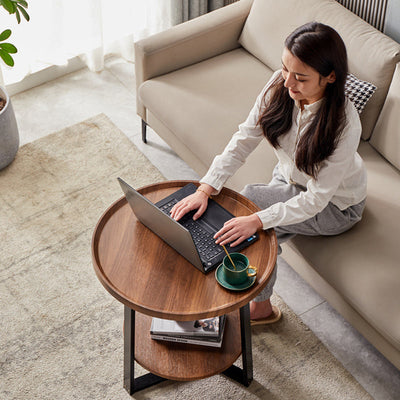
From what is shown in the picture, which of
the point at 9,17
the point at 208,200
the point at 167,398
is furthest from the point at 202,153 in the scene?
the point at 9,17

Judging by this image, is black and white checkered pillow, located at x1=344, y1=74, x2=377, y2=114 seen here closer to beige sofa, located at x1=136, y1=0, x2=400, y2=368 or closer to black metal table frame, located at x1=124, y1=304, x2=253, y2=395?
beige sofa, located at x1=136, y1=0, x2=400, y2=368

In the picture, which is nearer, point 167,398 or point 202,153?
point 167,398

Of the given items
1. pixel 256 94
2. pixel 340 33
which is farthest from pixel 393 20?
pixel 256 94

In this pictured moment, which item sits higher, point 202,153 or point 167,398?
point 202,153

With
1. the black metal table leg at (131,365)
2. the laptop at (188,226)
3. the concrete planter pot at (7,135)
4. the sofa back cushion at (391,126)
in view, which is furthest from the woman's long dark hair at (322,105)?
the concrete planter pot at (7,135)

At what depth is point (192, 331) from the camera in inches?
69.9

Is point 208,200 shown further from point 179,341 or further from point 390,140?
point 390,140

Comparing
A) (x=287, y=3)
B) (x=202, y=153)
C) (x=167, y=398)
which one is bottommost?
(x=167, y=398)

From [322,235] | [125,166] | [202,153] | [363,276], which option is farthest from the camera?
[125,166]

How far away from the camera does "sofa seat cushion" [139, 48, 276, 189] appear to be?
2.29 metres

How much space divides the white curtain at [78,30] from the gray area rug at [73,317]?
2.10 feet

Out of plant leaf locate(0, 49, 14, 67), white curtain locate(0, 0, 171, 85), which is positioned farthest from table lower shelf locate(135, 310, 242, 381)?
white curtain locate(0, 0, 171, 85)

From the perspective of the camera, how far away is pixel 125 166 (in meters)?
2.71

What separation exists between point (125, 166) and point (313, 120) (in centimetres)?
128
